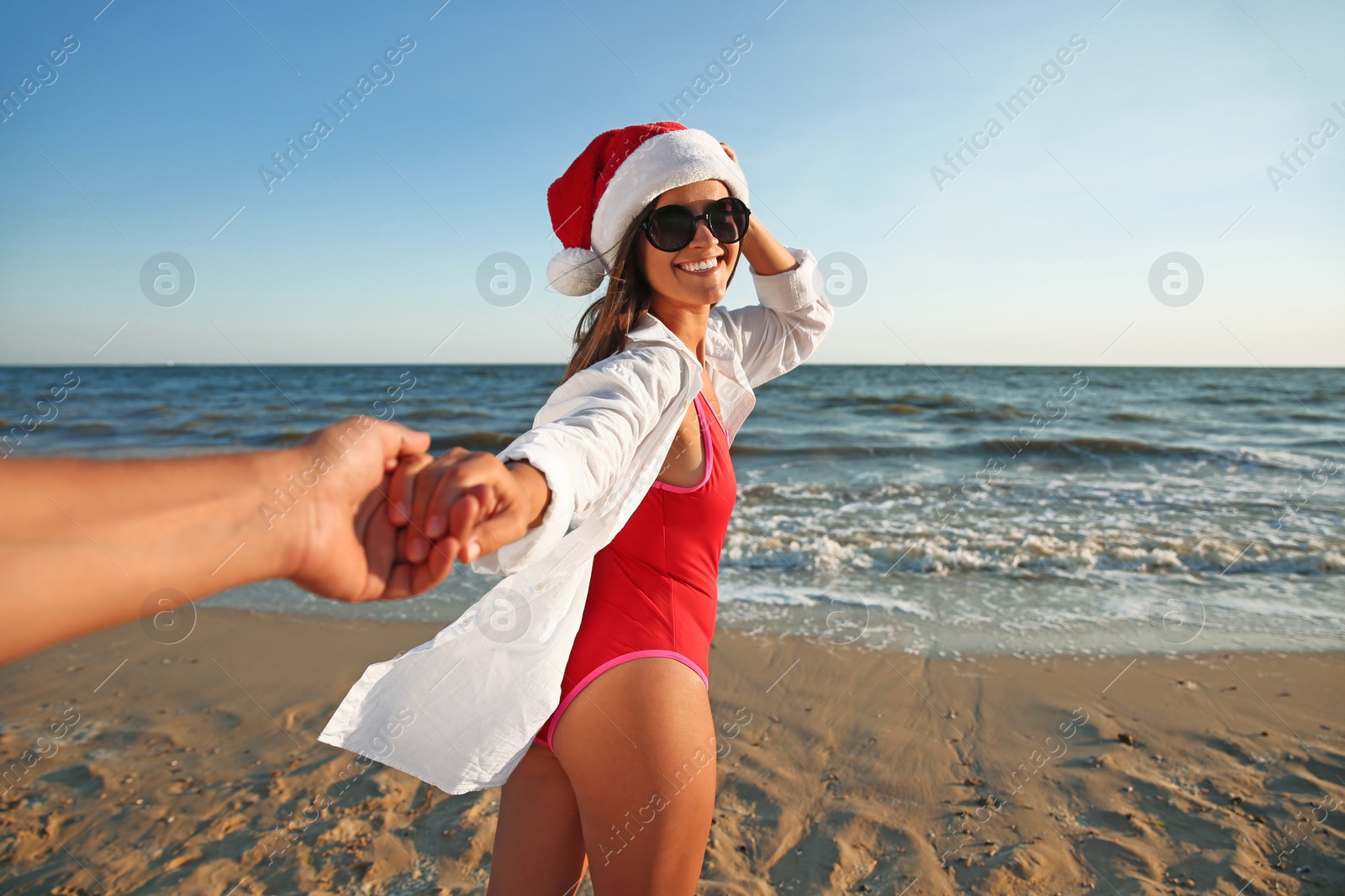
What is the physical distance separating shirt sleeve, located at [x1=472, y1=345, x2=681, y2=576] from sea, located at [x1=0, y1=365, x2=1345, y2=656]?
221cm

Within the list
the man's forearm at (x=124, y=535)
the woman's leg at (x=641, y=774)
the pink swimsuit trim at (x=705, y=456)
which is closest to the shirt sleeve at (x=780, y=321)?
the pink swimsuit trim at (x=705, y=456)

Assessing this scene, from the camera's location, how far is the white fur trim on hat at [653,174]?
2.07 m

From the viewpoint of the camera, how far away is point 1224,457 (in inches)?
540

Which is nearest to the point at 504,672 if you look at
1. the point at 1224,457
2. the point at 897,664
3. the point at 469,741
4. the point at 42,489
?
the point at 469,741

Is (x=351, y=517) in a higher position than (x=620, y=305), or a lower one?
lower

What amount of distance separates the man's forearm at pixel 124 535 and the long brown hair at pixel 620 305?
46.4 inches

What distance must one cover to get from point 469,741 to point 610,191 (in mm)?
1494

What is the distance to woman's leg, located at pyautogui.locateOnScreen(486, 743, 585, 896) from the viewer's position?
186 centimetres

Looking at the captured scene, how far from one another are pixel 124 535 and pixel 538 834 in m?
1.45

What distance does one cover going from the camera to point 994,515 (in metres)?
8.59

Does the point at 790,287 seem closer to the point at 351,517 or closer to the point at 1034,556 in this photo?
the point at 351,517

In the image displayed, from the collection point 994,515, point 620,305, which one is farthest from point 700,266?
point 994,515

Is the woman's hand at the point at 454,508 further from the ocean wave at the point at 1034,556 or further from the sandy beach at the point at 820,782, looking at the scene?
the ocean wave at the point at 1034,556

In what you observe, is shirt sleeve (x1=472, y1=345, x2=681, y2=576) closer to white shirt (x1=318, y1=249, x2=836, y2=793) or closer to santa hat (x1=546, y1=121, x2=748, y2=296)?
white shirt (x1=318, y1=249, x2=836, y2=793)
